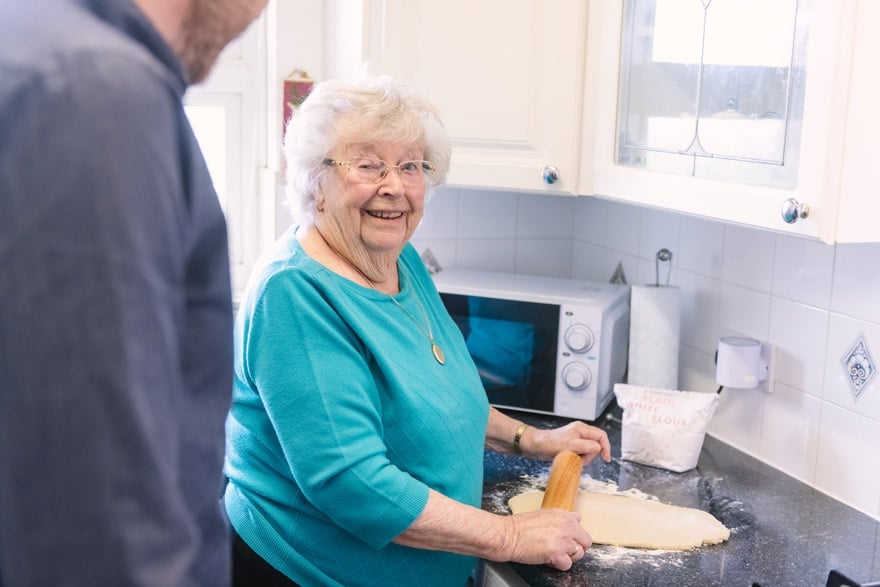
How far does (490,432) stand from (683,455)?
343 millimetres

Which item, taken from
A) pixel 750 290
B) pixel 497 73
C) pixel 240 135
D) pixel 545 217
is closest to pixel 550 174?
pixel 497 73

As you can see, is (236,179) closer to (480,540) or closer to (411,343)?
(411,343)

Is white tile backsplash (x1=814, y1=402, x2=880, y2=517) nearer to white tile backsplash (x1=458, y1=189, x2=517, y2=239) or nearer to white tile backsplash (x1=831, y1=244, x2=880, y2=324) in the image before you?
white tile backsplash (x1=831, y1=244, x2=880, y2=324)

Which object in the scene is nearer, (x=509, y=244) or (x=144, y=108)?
(x=144, y=108)

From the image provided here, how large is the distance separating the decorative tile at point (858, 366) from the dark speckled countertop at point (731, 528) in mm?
203

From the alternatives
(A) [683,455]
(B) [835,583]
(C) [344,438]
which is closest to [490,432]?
(A) [683,455]

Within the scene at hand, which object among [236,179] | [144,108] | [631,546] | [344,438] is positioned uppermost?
[144,108]

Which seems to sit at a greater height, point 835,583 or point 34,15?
point 34,15

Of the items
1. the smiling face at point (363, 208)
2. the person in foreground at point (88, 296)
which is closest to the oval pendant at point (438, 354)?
the smiling face at point (363, 208)

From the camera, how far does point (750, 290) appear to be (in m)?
1.89

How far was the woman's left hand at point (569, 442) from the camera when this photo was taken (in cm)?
173

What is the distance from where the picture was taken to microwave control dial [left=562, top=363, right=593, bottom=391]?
2004 millimetres

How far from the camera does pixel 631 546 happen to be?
1.51 meters

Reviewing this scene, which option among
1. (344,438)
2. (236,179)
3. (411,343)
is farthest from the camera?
(236,179)
